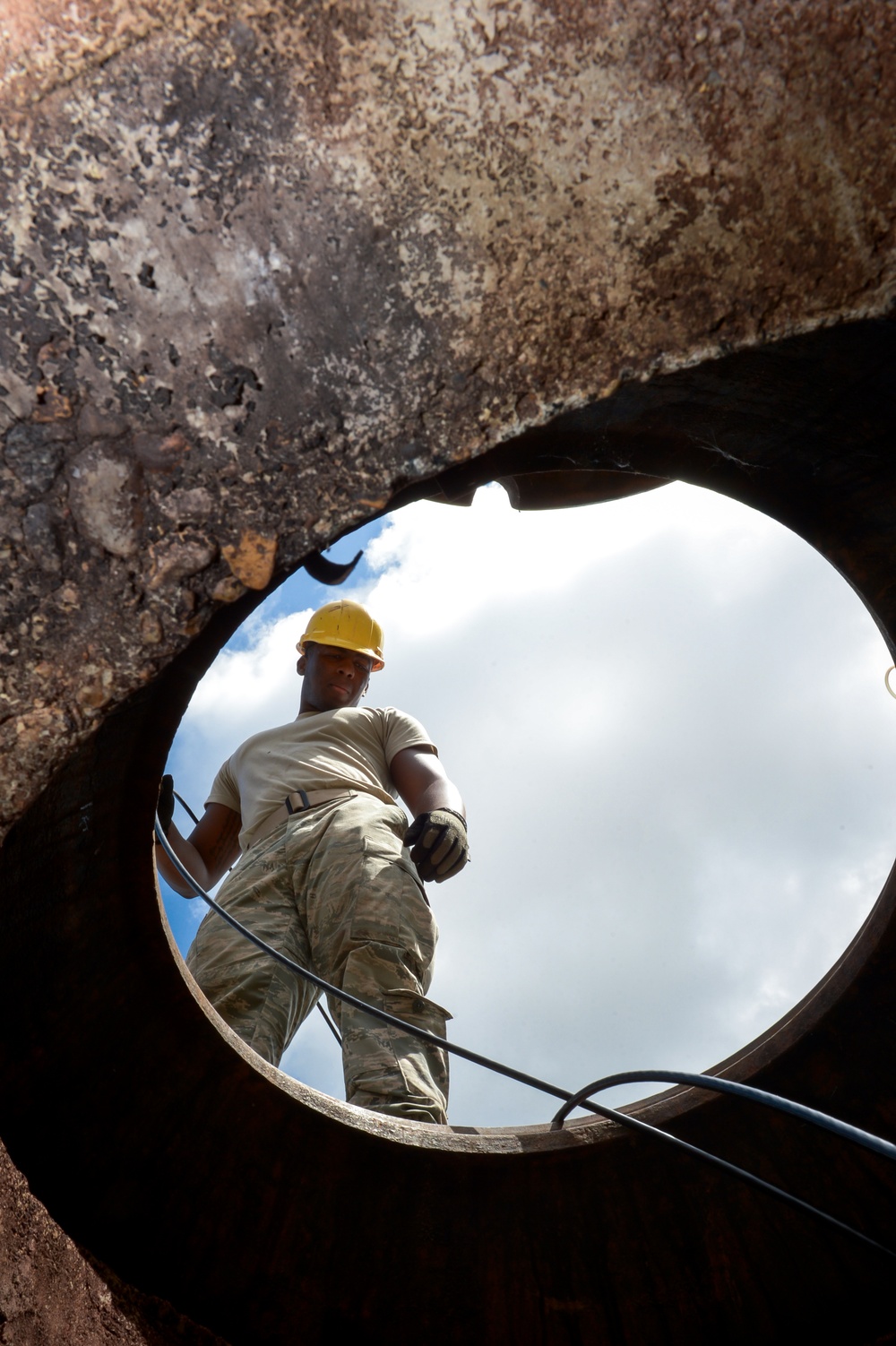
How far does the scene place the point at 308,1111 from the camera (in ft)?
5.96

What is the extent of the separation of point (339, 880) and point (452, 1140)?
3.00ft

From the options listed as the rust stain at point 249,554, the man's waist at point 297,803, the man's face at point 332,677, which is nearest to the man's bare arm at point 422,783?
the man's waist at point 297,803

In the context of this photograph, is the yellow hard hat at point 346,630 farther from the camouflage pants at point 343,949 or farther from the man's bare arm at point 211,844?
the camouflage pants at point 343,949

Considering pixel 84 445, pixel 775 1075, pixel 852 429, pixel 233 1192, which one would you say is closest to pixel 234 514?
pixel 84 445

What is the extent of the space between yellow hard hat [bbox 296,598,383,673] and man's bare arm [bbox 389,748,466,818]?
70cm

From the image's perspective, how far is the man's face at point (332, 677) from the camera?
3.74 metres

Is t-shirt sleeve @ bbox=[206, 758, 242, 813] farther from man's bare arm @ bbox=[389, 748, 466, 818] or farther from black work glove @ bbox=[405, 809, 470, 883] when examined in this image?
black work glove @ bbox=[405, 809, 470, 883]

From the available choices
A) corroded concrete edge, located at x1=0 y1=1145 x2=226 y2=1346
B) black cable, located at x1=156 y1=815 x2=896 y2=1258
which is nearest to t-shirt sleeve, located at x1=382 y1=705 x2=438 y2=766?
black cable, located at x1=156 y1=815 x2=896 y2=1258

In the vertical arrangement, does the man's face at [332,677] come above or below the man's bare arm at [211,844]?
above

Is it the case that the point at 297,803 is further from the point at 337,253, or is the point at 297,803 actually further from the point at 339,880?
the point at 337,253

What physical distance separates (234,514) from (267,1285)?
1632 millimetres

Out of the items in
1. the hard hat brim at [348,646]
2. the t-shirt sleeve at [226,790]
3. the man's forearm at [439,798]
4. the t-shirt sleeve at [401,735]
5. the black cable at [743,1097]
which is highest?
the hard hat brim at [348,646]

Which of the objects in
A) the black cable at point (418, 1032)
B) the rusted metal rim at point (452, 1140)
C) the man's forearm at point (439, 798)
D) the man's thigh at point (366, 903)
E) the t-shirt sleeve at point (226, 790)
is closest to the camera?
the rusted metal rim at point (452, 1140)

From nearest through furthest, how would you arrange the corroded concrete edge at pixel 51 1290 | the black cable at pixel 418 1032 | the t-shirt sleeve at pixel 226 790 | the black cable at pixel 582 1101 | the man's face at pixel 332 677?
the corroded concrete edge at pixel 51 1290 → the black cable at pixel 582 1101 → the black cable at pixel 418 1032 → the t-shirt sleeve at pixel 226 790 → the man's face at pixel 332 677
